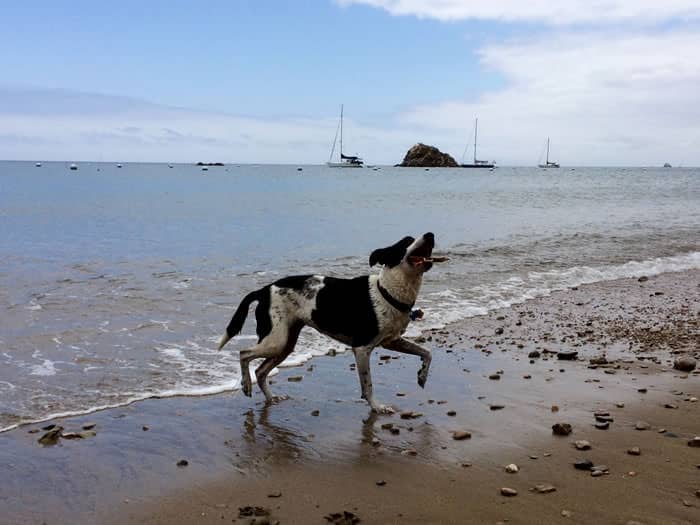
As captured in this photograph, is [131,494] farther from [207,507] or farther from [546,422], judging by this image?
[546,422]

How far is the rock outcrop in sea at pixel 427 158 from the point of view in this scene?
6767 inches

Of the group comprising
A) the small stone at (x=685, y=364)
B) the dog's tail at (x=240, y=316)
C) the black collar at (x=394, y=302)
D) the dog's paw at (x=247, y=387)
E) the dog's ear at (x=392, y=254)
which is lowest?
the dog's paw at (x=247, y=387)

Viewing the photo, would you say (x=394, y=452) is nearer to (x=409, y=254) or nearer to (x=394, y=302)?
(x=394, y=302)

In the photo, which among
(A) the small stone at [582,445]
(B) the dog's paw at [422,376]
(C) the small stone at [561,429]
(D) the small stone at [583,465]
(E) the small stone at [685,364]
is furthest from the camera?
(E) the small stone at [685,364]

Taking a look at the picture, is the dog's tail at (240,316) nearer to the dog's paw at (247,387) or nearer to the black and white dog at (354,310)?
the black and white dog at (354,310)

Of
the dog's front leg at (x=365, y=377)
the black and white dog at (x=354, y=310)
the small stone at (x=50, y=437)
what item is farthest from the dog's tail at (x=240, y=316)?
the small stone at (x=50, y=437)

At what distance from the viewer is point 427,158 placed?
173 meters

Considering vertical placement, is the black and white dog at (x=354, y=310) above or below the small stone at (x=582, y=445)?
above

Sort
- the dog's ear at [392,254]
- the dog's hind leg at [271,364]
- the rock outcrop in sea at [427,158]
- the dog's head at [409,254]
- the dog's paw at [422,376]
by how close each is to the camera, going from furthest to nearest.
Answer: the rock outcrop in sea at [427,158] < the dog's hind leg at [271,364] < the dog's paw at [422,376] < the dog's ear at [392,254] < the dog's head at [409,254]

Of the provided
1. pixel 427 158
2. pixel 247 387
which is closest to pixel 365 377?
pixel 247 387

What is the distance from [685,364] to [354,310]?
4218 mm

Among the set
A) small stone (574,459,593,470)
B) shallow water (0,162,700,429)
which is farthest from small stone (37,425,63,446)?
small stone (574,459,593,470)

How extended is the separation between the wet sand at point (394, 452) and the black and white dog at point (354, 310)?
1.72 ft

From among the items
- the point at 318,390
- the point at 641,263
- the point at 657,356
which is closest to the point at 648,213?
the point at 641,263
